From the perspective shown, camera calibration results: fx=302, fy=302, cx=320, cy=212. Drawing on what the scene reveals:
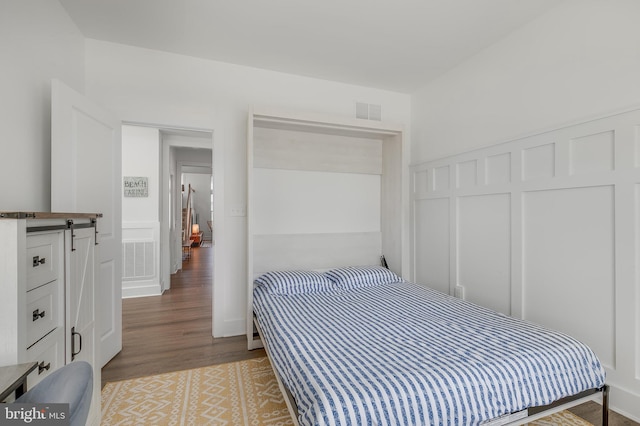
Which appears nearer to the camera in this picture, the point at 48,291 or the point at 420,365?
the point at 48,291

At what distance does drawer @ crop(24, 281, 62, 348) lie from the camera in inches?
44.3

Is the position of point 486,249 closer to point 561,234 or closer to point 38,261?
point 561,234

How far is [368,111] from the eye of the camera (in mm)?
3633

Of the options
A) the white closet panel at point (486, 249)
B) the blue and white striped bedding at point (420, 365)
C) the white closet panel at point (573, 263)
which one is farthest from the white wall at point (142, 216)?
the white closet panel at point (573, 263)

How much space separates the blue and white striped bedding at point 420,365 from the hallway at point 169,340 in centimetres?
85

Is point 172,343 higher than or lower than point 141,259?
lower

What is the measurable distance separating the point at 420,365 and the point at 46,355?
1607mm

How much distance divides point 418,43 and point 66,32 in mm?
2904

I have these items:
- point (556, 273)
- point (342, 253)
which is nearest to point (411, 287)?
Answer: point (342, 253)

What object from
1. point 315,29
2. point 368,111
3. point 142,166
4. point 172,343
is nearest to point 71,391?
point 172,343

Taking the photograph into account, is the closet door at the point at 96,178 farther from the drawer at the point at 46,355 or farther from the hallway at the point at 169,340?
the drawer at the point at 46,355

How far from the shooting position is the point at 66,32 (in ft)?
7.75

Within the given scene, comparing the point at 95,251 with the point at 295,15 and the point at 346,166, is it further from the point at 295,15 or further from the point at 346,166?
the point at 346,166

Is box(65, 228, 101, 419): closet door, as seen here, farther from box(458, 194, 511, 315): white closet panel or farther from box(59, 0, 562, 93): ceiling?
box(458, 194, 511, 315): white closet panel
